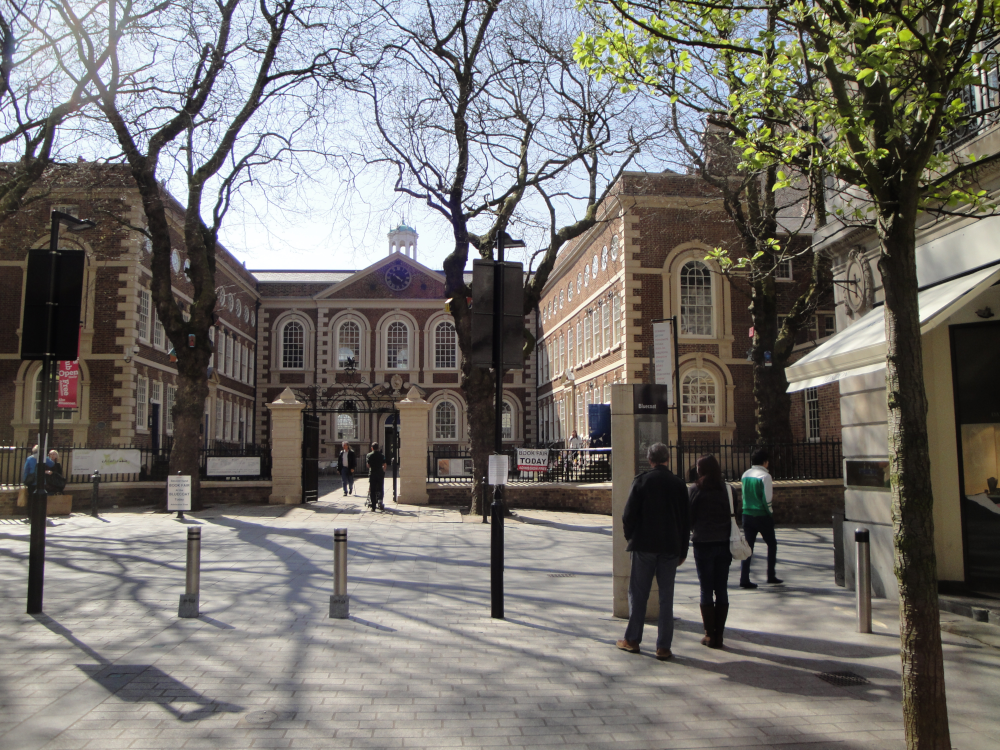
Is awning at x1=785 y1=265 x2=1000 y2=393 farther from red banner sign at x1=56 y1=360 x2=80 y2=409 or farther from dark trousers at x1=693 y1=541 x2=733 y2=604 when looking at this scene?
red banner sign at x1=56 y1=360 x2=80 y2=409

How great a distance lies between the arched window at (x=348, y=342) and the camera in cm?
4922

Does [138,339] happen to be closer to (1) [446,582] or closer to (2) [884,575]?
(1) [446,582]

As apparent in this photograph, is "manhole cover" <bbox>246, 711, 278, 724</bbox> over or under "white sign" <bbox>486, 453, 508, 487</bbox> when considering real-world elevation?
under

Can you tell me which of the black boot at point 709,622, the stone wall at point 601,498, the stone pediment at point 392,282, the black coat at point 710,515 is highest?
the stone pediment at point 392,282

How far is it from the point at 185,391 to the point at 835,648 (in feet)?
57.1

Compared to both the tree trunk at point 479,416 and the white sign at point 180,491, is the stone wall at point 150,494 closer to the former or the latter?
the white sign at point 180,491

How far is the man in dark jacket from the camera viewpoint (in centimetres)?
661

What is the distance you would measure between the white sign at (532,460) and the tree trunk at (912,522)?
57.4ft

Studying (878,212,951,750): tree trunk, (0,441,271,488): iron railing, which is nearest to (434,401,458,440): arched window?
(0,441,271,488): iron railing

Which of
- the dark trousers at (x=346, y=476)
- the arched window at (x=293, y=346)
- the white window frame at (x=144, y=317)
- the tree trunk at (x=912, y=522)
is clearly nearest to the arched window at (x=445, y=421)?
the arched window at (x=293, y=346)

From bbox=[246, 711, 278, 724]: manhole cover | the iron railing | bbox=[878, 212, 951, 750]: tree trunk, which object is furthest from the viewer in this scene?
the iron railing

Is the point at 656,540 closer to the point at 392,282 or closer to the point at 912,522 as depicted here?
the point at 912,522

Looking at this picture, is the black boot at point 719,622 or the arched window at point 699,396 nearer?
the black boot at point 719,622

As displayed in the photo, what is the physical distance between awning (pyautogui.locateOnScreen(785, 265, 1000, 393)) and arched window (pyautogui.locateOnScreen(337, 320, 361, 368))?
40667mm
